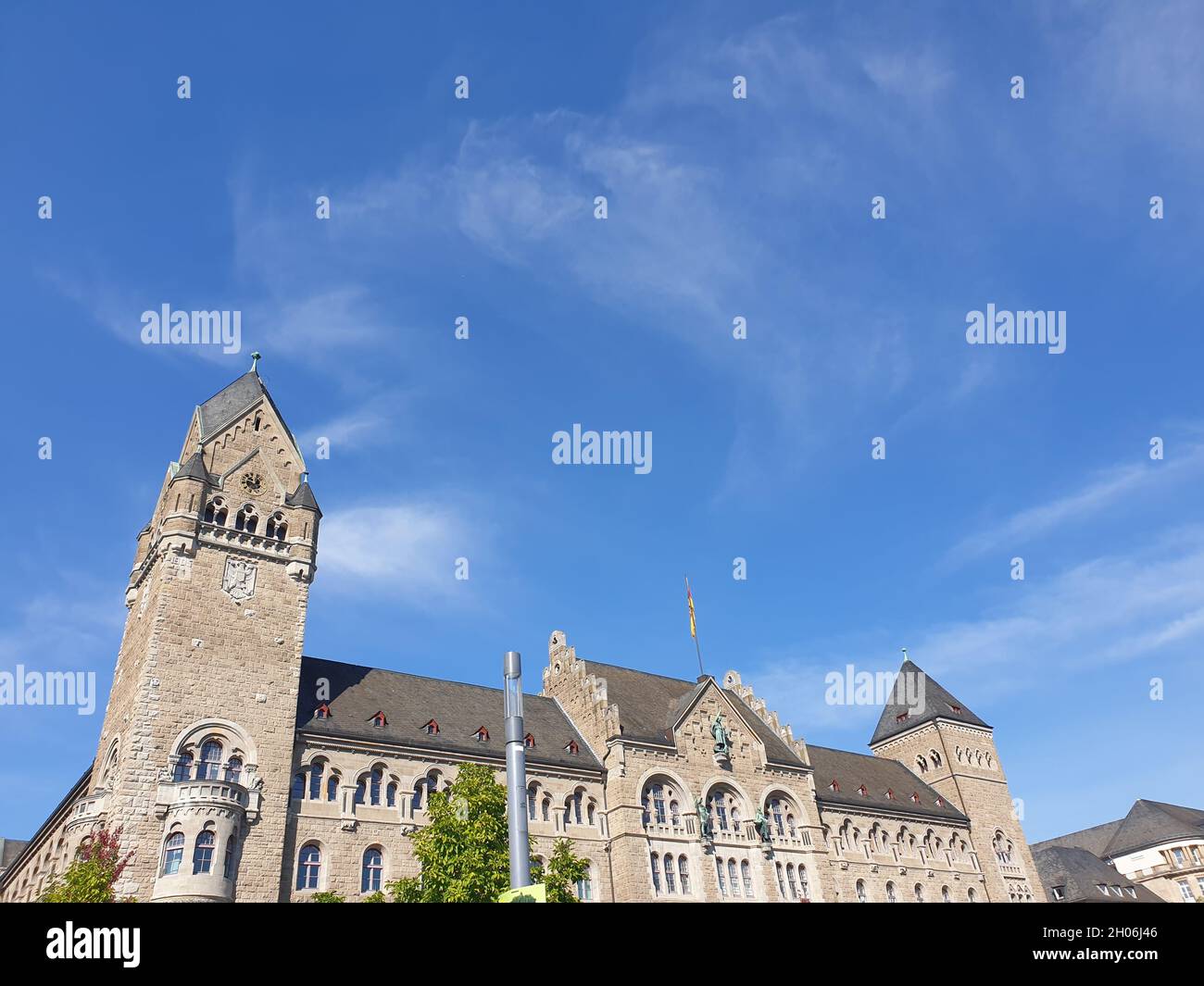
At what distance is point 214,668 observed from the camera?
4197cm

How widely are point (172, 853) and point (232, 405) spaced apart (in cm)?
2458

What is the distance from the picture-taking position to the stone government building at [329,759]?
127ft

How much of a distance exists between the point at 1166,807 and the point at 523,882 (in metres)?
97.0

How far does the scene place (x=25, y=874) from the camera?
50750 millimetres

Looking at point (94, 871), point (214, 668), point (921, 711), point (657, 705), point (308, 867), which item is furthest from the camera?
point (921, 711)

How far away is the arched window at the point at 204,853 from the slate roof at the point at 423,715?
723cm

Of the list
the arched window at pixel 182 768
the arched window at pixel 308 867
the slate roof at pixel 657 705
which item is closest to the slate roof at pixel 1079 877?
the slate roof at pixel 657 705

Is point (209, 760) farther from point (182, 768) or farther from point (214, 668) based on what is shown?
point (214, 668)

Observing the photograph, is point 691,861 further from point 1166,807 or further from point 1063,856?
point 1166,807

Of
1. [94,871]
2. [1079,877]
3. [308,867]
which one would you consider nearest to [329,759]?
[308,867]

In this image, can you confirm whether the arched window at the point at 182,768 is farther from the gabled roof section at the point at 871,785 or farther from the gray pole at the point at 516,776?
the gabled roof section at the point at 871,785

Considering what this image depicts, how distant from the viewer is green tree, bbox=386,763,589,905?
108 ft

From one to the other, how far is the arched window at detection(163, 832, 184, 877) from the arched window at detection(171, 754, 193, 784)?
2390 mm
